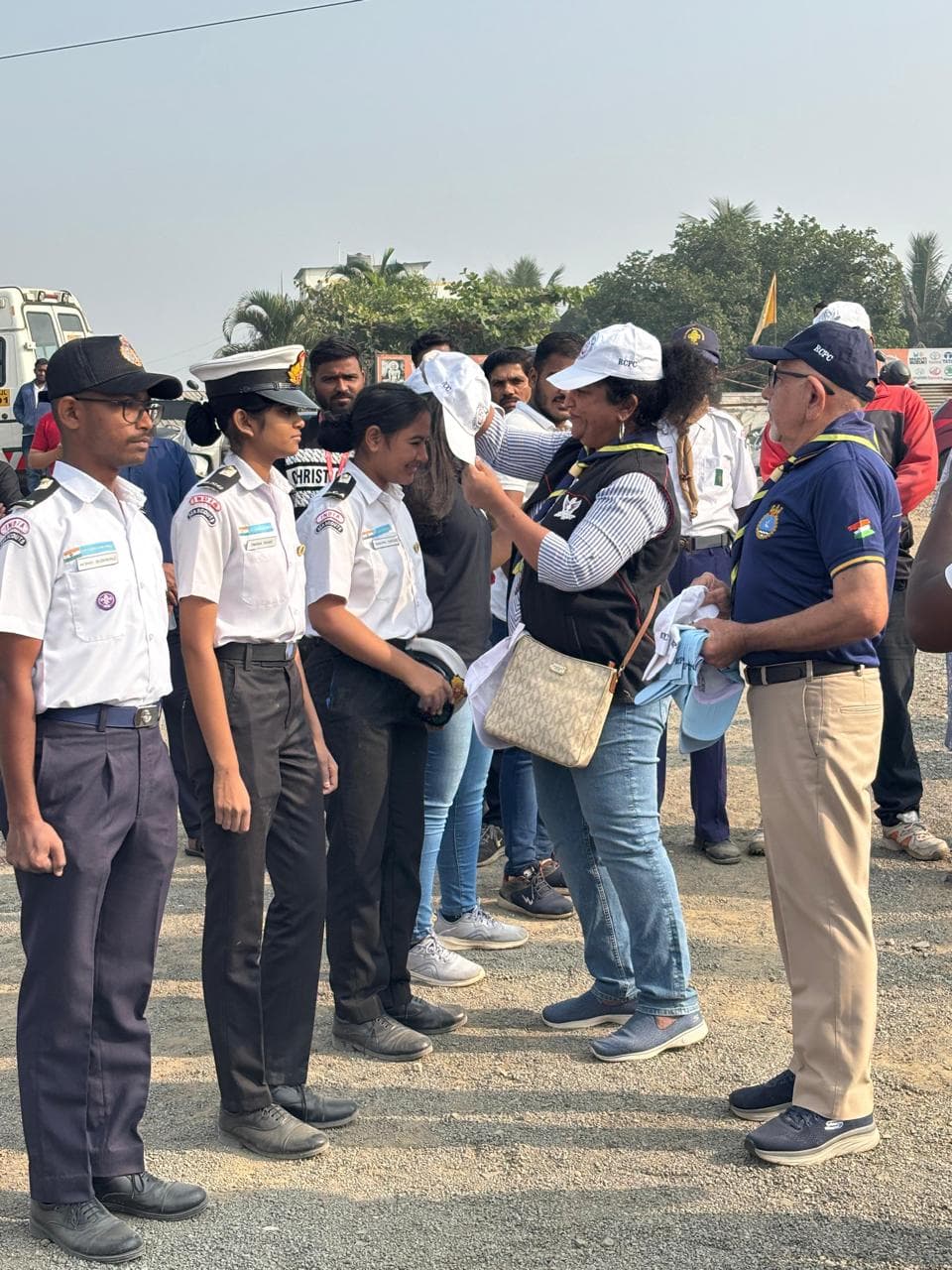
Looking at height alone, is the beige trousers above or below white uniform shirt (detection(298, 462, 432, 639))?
below

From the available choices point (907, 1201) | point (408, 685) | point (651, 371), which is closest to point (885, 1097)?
point (907, 1201)

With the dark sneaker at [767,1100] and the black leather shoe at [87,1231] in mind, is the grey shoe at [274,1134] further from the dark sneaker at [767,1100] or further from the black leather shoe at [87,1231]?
the dark sneaker at [767,1100]

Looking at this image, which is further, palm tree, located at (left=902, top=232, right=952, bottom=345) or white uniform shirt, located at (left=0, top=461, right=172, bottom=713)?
palm tree, located at (left=902, top=232, right=952, bottom=345)

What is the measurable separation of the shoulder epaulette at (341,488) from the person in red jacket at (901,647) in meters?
2.50

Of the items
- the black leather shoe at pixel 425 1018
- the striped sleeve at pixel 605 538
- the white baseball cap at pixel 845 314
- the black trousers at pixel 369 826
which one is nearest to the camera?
the striped sleeve at pixel 605 538

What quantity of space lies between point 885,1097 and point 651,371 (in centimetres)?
217

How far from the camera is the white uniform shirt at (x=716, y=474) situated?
241 inches

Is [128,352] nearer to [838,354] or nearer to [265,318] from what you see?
[838,354]

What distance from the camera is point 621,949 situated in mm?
4445

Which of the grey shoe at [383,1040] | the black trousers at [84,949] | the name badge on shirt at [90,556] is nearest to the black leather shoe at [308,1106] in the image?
the grey shoe at [383,1040]

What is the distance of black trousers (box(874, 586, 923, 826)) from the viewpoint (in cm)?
616

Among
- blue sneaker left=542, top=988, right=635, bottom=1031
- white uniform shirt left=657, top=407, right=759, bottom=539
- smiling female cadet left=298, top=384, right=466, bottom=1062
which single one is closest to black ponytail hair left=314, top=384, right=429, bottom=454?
smiling female cadet left=298, top=384, right=466, bottom=1062

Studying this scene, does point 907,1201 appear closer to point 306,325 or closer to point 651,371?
point 651,371

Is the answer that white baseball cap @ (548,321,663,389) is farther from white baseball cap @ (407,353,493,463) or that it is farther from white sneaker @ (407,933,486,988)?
white sneaker @ (407,933,486,988)
